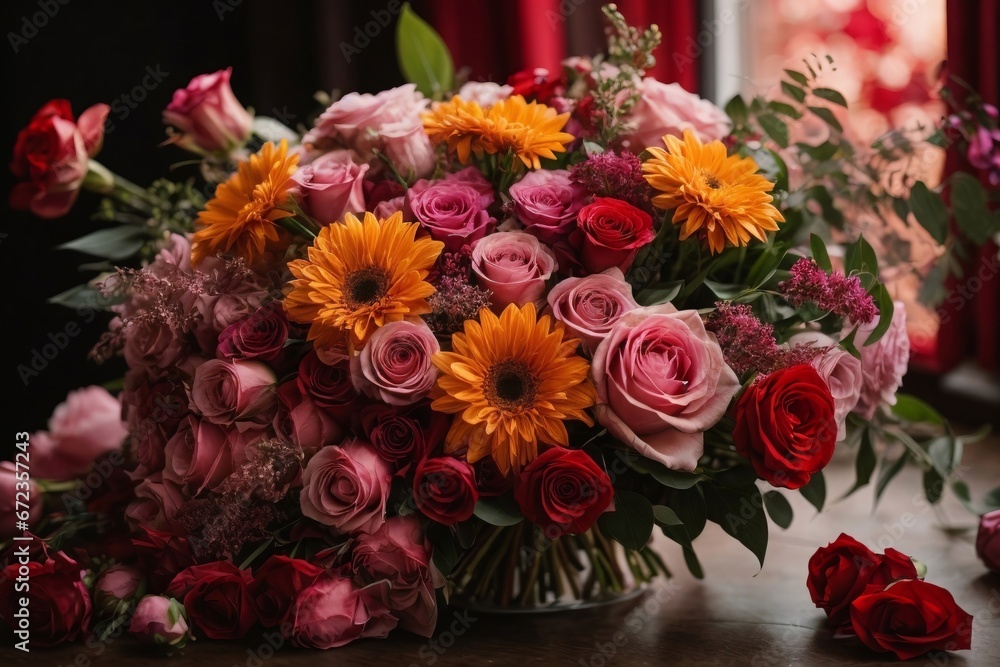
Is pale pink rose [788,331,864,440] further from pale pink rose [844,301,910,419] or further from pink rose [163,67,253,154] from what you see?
pink rose [163,67,253,154]

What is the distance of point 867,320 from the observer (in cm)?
85

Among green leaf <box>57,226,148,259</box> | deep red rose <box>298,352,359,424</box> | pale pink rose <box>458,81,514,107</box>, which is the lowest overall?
deep red rose <box>298,352,359,424</box>

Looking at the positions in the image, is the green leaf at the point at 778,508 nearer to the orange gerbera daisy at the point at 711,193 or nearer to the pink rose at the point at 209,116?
the orange gerbera daisy at the point at 711,193

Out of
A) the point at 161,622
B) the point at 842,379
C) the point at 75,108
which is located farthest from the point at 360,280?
the point at 75,108

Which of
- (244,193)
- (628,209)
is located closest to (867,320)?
(628,209)

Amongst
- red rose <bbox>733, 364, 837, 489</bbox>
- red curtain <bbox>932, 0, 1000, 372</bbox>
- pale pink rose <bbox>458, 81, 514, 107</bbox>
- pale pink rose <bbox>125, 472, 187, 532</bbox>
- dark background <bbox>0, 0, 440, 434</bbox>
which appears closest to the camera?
red rose <bbox>733, 364, 837, 489</bbox>

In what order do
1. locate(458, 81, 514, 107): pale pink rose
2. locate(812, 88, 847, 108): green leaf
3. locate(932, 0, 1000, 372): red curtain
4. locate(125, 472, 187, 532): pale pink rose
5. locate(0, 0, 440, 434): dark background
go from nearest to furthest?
locate(125, 472, 187, 532): pale pink rose < locate(458, 81, 514, 107): pale pink rose < locate(812, 88, 847, 108): green leaf < locate(932, 0, 1000, 372): red curtain < locate(0, 0, 440, 434): dark background

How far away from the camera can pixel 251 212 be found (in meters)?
0.89

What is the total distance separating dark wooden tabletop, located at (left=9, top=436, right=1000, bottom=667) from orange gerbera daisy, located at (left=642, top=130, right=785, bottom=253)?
316 millimetres

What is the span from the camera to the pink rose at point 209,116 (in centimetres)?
112

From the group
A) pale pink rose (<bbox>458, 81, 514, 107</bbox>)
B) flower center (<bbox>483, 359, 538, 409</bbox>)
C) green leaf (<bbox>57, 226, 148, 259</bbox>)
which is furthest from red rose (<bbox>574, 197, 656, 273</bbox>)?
green leaf (<bbox>57, 226, 148, 259</bbox>)

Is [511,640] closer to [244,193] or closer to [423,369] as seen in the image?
[423,369]

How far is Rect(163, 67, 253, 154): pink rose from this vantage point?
3.69 feet

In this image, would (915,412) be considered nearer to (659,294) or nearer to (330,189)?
(659,294)
